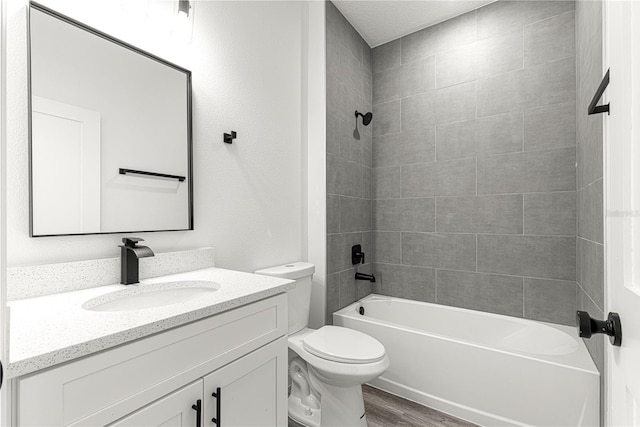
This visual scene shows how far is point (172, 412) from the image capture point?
2.65 feet

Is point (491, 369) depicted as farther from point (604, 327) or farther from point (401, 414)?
point (604, 327)

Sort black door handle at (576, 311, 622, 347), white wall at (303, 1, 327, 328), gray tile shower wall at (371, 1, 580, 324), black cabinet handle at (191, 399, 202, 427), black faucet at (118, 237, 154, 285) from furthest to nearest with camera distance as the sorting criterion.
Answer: white wall at (303, 1, 327, 328)
gray tile shower wall at (371, 1, 580, 324)
black faucet at (118, 237, 154, 285)
black cabinet handle at (191, 399, 202, 427)
black door handle at (576, 311, 622, 347)

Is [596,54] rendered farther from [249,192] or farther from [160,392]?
[160,392]

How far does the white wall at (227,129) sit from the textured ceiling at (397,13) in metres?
0.48

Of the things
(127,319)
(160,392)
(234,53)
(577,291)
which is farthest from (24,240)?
(577,291)

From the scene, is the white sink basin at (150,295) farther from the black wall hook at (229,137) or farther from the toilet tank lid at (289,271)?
the black wall hook at (229,137)

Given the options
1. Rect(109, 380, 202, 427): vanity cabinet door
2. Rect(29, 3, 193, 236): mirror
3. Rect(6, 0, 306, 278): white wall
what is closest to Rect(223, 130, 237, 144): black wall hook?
Rect(6, 0, 306, 278): white wall

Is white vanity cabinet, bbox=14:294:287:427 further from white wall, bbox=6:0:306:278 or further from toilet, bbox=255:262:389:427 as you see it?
white wall, bbox=6:0:306:278

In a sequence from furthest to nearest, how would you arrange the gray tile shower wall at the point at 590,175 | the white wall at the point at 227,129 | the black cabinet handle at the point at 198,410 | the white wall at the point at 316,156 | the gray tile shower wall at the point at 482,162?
the white wall at the point at 316,156, the gray tile shower wall at the point at 482,162, the gray tile shower wall at the point at 590,175, the white wall at the point at 227,129, the black cabinet handle at the point at 198,410

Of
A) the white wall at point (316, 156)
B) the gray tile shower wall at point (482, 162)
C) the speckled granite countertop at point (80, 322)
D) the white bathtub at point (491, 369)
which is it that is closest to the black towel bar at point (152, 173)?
the speckled granite countertop at point (80, 322)

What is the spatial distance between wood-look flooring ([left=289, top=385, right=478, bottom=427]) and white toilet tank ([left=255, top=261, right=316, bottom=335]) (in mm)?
564

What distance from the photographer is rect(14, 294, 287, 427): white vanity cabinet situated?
619 mm

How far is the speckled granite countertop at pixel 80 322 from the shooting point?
1.98 feet

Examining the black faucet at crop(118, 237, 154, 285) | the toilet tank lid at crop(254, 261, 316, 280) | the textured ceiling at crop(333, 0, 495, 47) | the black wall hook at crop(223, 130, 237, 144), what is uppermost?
the textured ceiling at crop(333, 0, 495, 47)
